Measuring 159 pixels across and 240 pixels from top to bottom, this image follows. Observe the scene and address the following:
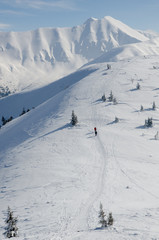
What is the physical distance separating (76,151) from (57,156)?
2377mm

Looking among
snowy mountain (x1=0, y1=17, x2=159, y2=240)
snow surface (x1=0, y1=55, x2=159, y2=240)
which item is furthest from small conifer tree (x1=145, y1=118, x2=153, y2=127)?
snow surface (x1=0, y1=55, x2=159, y2=240)

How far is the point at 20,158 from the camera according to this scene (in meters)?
26.6

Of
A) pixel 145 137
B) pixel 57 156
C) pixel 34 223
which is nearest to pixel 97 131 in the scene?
pixel 145 137

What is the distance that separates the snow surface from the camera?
13070 mm

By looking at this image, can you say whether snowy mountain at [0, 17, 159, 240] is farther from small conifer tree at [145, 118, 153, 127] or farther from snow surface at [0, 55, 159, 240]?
small conifer tree at [145, 118, 153, 127]

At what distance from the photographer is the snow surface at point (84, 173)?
13.1 m

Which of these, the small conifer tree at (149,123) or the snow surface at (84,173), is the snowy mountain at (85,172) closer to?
the snow surface at (84,173)

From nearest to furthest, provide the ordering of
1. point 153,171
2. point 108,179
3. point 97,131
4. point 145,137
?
1. point 108,179
2. point 153,171
3. point 145,137
4. point 97,131

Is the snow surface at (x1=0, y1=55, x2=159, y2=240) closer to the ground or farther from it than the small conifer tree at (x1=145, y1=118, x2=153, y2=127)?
closer to the ground

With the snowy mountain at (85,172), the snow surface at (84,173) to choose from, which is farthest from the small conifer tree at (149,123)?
the snow surface at (84,173)

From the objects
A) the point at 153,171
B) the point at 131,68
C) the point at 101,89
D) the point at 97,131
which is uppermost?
the point at 131,68

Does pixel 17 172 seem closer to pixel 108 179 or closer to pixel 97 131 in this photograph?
pixel 108 179

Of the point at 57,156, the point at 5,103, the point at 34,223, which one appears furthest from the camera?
the point at 5,103

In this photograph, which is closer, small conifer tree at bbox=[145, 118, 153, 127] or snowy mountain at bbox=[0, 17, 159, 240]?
snowy mountain at bbox=[0, 17, 159, 240]
